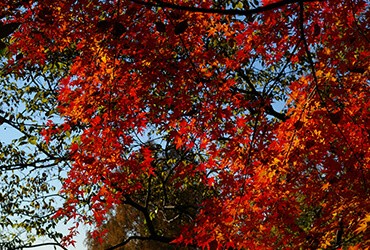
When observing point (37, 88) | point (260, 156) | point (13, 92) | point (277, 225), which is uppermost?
point (13, 92)

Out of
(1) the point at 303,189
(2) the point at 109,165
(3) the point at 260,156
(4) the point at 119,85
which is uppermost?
(4) the point at 119,85

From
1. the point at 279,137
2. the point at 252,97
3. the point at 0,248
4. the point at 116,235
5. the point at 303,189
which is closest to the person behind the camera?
the point at 279,137

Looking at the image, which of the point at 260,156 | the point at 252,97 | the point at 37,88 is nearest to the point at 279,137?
the point at 260,156

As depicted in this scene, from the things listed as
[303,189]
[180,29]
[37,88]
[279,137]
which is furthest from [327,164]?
[37,88]

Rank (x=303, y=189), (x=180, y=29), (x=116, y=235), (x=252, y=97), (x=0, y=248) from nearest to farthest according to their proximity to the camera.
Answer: (x=180, y=29) → (x=303, y=189) → (x=252, y=97) → (x=0, y=248) → (x=116, y=235)

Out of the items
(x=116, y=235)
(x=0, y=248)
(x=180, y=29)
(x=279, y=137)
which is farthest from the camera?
(x=116, y=235)

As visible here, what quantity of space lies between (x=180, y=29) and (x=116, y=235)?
79.1 ft

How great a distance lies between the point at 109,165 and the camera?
451cm

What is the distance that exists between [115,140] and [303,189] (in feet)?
8.77

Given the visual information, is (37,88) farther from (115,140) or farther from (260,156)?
(260,156)

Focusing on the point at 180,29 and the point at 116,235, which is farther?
the point at 116,235

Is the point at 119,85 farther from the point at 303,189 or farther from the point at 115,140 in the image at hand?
the point at 303,189

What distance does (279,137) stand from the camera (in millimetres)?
4035

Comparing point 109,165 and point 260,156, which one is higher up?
point 109,165
